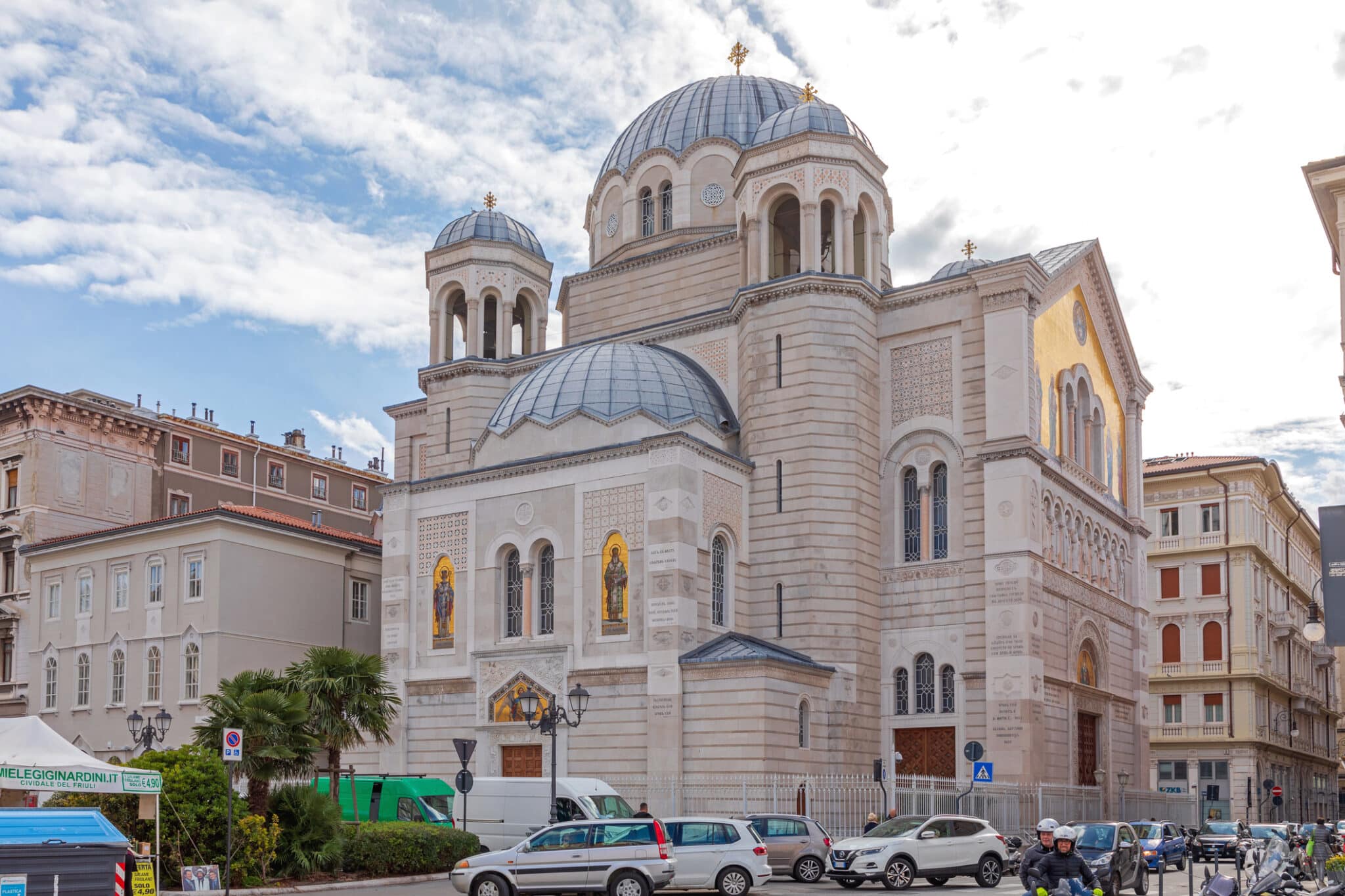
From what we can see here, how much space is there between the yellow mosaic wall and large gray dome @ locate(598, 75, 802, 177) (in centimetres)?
1262

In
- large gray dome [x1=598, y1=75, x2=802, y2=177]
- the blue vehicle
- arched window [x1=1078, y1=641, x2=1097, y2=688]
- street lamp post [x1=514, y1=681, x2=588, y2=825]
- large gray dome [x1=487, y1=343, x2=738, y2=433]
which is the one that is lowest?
the blue vehicle

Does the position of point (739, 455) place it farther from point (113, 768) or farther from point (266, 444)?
point (266, 444)

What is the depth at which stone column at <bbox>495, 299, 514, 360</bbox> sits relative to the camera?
49562 millimetres

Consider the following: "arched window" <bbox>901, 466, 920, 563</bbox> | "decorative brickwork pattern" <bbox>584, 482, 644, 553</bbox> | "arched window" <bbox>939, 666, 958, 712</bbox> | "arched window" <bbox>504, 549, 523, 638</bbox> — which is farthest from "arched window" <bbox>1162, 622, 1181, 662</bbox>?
"arched window" <bbox>504, 549, 523, 638</bbox>

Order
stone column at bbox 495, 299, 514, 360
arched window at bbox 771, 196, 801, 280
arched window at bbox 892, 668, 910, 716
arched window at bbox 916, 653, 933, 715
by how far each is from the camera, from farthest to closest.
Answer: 1. stone column at bbox 495, 299, 514, 360
2. arched window at bbox 771, 196, 801, 280
3. arched window at bbox 892, 668, 910, 716
4. arched window at bbox 916, 653, 933, 715

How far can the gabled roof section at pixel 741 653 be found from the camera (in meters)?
36.6

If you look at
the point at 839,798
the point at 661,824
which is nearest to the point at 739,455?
the point at 839,798

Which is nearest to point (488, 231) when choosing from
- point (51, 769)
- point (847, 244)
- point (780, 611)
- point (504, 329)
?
point (504, 329)

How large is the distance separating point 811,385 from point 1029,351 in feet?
19.7

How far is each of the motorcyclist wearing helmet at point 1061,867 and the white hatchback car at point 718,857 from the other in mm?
11105

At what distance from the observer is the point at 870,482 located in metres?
41.6

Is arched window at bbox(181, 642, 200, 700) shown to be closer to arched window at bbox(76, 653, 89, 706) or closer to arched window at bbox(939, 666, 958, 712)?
arched window at bbox(76, 653, 89, 706)

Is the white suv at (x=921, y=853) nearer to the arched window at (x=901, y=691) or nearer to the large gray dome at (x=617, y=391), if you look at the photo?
the arched window at (x=901, y=691)

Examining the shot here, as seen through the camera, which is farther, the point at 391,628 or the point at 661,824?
the point at 391,628
